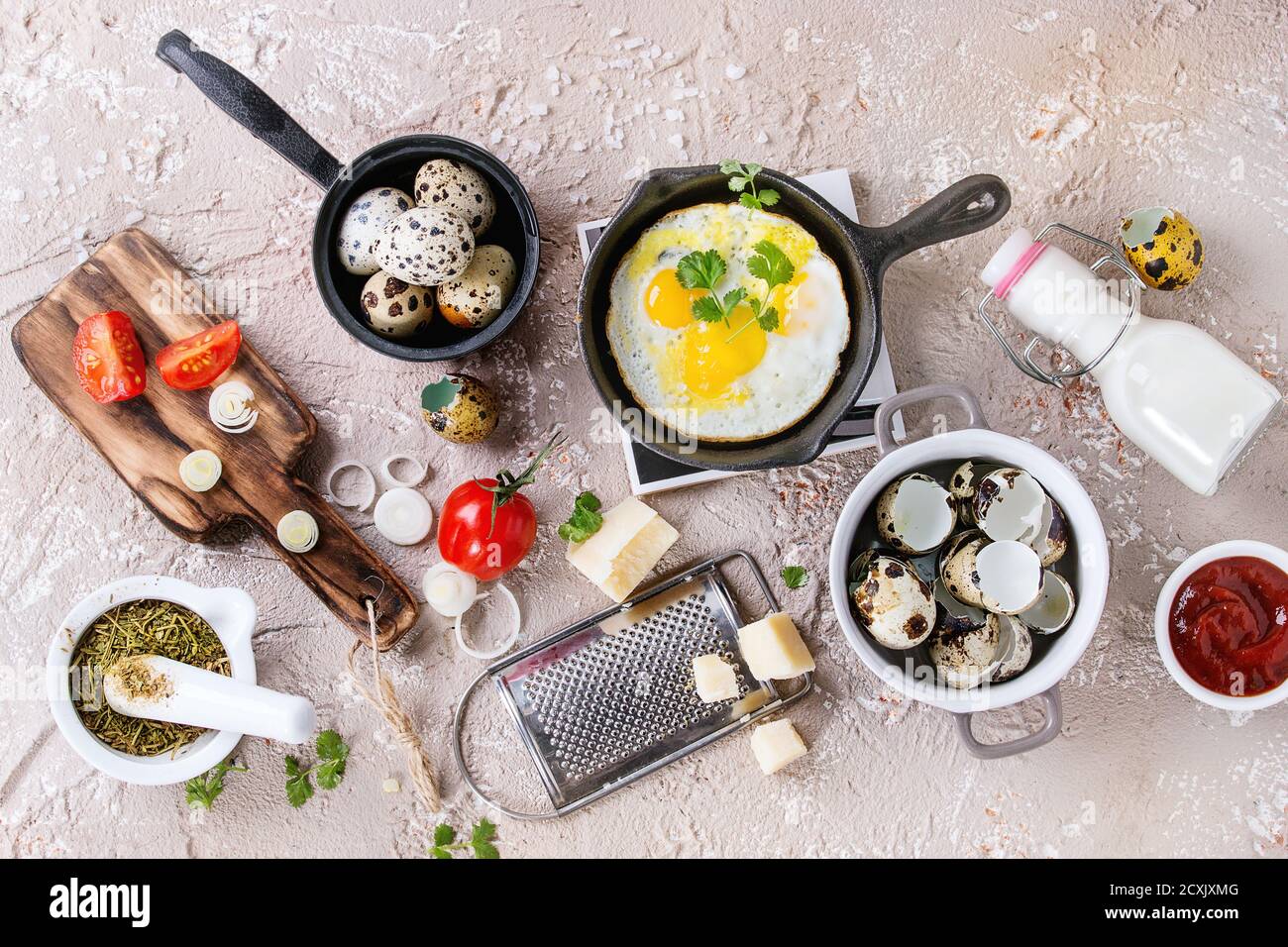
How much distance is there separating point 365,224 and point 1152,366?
1555 millimetres

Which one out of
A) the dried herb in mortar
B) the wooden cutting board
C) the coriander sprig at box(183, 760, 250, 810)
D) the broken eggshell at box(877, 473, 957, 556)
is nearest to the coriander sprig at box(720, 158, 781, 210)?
the broken eggshell at box(877, 473, 957, 556)

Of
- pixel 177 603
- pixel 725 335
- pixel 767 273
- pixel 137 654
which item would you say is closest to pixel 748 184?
pixel 767 273

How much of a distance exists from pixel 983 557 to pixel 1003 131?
3.19 feet

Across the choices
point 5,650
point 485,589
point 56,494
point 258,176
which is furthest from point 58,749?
point 258,176

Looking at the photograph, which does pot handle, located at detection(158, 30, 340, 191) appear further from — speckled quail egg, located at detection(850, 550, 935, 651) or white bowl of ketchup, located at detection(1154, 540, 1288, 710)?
white bowl of ketchup, located at detection(1154, 540, 1288, 710)

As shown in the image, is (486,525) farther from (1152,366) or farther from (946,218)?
(1152,366)

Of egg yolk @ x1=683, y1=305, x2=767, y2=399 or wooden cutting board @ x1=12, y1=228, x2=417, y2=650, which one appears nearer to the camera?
egg yolk @ x1=683, y1=305, x2=767, y2=399

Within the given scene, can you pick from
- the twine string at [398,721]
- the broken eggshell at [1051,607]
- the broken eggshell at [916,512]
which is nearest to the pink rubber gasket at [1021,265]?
the broken eggshell at [916,512]

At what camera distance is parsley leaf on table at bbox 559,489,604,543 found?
1.91m

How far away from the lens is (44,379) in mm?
1921

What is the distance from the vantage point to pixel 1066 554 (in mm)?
1699

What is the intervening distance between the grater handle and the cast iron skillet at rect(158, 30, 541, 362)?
28.5 inches

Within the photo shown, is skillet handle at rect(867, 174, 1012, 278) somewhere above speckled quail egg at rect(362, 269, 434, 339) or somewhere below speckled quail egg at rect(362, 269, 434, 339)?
below

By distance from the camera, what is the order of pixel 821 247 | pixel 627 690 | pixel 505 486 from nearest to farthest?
pixel 821 247 → pixel 505 486 → pixel 627 690
